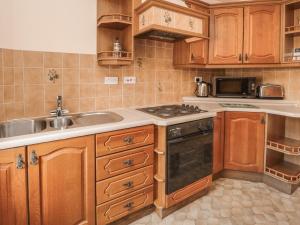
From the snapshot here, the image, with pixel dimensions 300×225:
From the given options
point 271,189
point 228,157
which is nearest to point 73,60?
point 228,157

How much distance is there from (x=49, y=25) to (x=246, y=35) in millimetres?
2069

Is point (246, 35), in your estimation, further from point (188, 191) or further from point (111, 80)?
point (188, 191)

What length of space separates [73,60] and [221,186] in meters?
1.99

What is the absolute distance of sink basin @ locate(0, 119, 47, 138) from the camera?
171 centimetres

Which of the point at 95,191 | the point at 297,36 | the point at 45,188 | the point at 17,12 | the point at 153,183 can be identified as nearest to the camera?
the point at 45,188

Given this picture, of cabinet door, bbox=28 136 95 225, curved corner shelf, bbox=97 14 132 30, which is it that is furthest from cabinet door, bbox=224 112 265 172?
cabinet door, bbox=28 136 95 225

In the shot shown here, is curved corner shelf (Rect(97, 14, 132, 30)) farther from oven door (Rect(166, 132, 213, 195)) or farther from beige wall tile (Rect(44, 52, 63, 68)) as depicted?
oven door (Rect(166, 132, 213, 195))

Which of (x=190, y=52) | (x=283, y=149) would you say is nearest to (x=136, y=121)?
(x=190, y=52)

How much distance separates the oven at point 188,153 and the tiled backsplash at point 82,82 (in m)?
0.74

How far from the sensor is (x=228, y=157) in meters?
2.58

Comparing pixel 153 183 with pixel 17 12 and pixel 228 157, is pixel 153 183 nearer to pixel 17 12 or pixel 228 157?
pixel 228 157

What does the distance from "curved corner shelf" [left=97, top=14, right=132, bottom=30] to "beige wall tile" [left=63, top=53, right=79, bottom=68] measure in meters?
0.38

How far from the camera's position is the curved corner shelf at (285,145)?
2.27 meters

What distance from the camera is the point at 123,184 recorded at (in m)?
1.75
